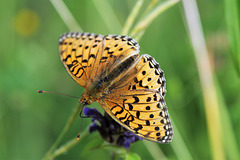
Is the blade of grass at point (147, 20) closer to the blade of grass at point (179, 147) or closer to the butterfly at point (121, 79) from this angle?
the butterfly at point (121, 79)

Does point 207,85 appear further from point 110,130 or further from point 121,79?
point 110,130

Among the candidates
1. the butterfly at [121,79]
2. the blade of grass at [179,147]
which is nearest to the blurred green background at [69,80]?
the blade of grass at [179,147]

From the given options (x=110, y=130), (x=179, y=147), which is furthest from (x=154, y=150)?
(x=110, y=130)

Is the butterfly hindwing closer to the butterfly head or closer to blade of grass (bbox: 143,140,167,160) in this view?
the butterfly head

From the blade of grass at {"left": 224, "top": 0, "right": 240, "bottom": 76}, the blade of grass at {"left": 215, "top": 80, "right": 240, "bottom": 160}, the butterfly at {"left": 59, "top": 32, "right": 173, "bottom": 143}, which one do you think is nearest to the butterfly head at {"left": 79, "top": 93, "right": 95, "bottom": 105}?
the butterfly at {"left": 59, "top": 32, "right": 173, "bottom": 143}

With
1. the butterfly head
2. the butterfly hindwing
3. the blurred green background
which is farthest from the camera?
the blurred green background
